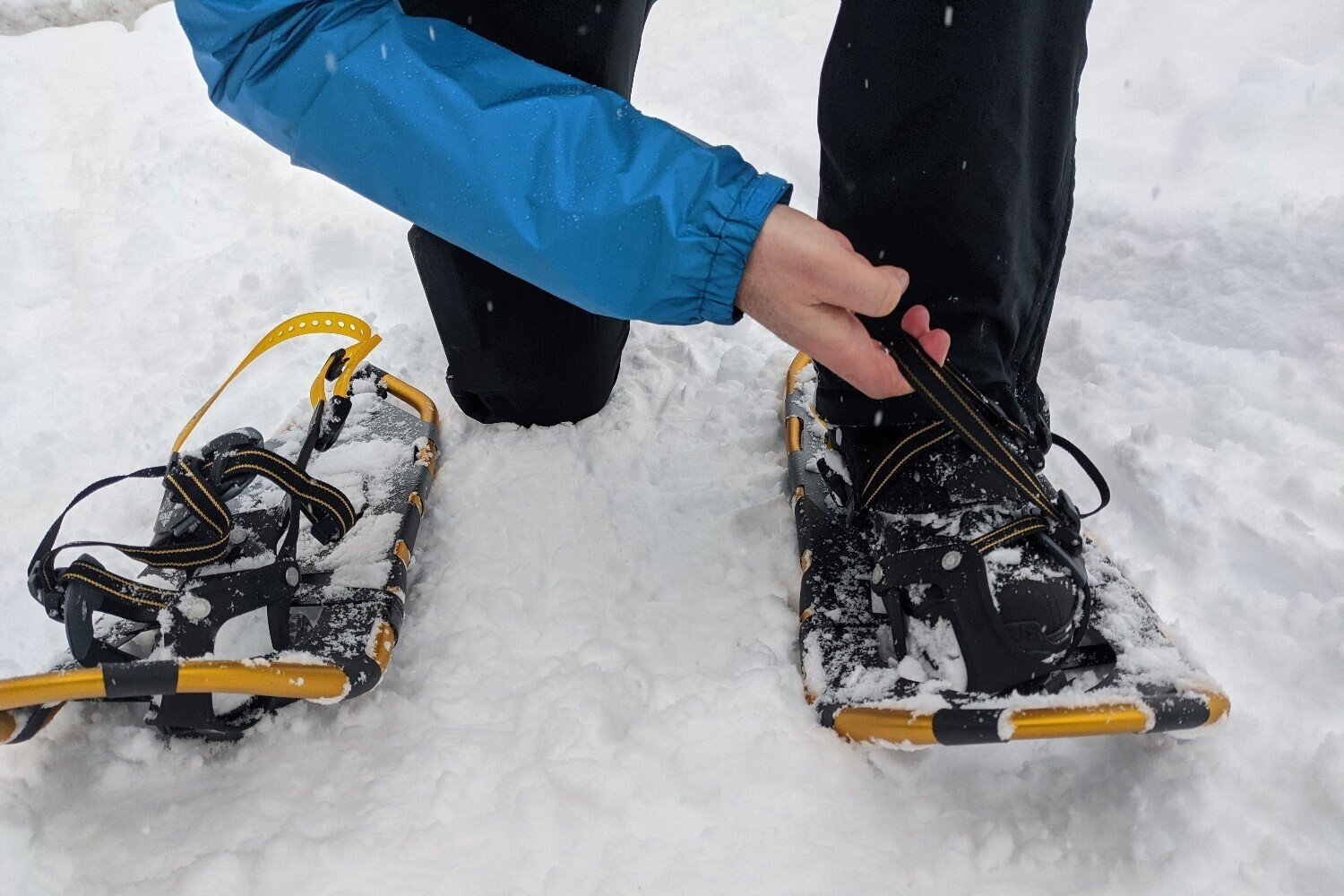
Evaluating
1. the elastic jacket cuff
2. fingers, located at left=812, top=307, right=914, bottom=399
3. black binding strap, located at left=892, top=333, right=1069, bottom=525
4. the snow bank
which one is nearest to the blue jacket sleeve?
the elastic jacket cuff

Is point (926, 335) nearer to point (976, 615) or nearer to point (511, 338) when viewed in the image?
point (976, 615)

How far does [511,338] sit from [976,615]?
105 cm

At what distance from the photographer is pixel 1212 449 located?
1762 millimetres

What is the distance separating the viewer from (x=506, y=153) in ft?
3.71

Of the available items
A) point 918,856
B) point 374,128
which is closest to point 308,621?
point 374,128

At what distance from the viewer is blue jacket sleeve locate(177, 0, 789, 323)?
111cm

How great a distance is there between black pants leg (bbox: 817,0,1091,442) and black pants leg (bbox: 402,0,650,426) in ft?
1.53

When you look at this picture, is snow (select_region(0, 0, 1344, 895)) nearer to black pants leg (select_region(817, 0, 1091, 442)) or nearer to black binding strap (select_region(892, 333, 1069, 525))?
black binding strap (select_region(892, 333, 1069, 525))

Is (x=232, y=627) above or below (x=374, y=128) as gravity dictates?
below

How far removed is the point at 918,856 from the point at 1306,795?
0.50 m

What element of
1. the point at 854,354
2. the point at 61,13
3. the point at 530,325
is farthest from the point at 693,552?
the point at 61,13

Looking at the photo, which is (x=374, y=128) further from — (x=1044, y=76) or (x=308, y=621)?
(x=1044, y=76)

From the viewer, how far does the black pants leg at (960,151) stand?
127cm

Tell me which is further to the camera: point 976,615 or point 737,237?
point 976,615
